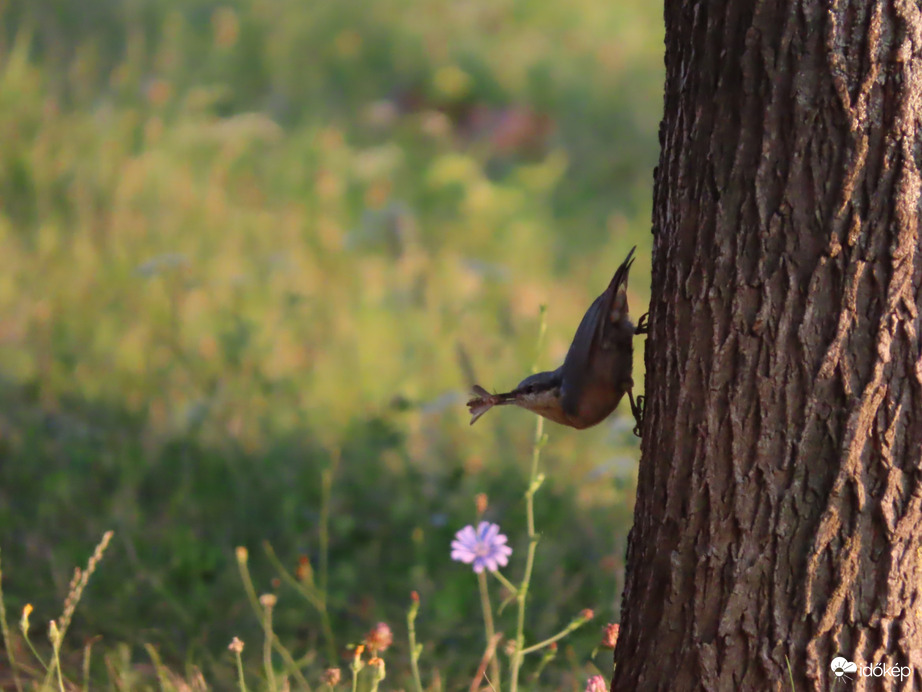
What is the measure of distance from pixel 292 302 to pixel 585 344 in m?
2.22

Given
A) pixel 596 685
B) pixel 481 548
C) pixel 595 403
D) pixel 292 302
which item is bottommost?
pixel 596 685

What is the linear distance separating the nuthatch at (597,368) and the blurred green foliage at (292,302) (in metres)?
0.80

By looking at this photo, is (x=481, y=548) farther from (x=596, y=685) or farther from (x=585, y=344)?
(x=585, y=344)

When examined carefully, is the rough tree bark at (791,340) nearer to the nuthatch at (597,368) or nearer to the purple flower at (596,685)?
the purple flower at (596,685)

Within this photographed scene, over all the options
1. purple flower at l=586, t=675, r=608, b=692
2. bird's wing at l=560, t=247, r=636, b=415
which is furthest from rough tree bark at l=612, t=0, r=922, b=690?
bird's wing at l=560, t=247, r=636, b=415

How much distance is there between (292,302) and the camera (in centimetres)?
454

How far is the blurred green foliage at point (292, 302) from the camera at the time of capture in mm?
3564

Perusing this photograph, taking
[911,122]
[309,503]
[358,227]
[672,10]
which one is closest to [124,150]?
[358,227]

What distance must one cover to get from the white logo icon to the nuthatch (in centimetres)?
83

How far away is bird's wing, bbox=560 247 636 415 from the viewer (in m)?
2.53

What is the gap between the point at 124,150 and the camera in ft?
20.4

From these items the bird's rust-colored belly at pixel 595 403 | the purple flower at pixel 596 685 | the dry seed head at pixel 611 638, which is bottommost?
the purple flower at pixel 596 685

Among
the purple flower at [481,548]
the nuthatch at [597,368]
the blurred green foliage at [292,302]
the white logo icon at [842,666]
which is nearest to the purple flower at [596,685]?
the purple flower at [481,548]

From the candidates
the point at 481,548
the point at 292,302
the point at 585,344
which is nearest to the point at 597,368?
the point at 585,344
